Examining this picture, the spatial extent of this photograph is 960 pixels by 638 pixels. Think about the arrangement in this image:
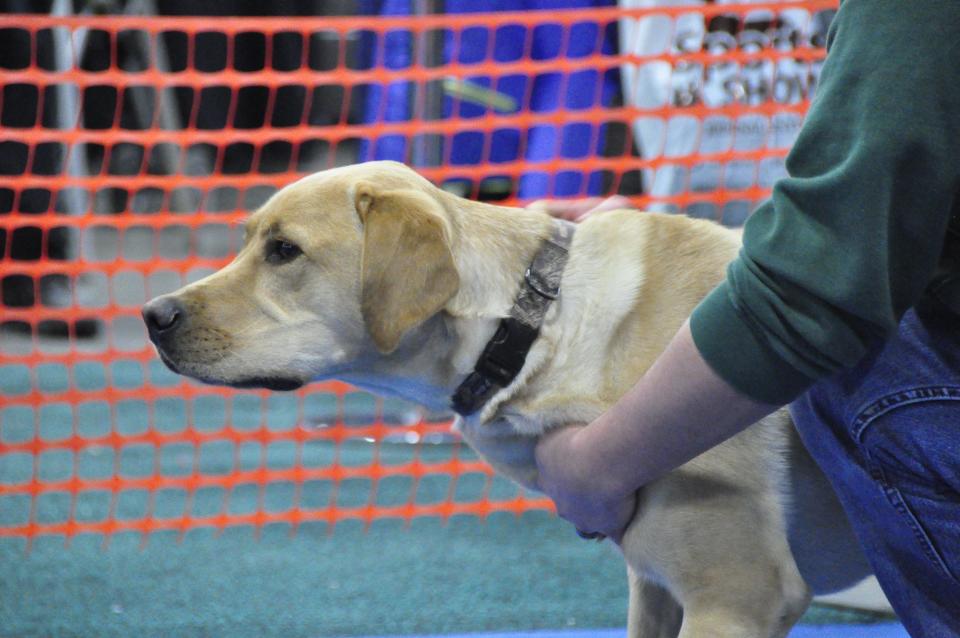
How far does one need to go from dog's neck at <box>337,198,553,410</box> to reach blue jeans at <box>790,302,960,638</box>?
0.59 m

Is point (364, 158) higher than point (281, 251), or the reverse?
point (281, 251)

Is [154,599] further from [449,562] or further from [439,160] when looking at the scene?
[439,160]

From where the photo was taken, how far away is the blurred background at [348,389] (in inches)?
121

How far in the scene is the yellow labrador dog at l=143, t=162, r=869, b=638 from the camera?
189cm

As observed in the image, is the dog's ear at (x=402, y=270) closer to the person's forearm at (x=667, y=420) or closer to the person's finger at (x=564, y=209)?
the person's forearm at (x=667, y=420)

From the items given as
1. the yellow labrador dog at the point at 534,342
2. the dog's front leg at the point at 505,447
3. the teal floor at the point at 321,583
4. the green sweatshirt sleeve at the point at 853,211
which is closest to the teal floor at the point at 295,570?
the teal floor at the point at 321,583

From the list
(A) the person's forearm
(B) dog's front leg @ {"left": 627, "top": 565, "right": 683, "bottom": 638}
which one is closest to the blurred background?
(B) dog's front leg @ {"left": 627, "top": 565, "right": 683, "bottom": 638}

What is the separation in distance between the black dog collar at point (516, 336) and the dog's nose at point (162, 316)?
515 mm

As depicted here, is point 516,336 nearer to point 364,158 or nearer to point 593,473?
point 593,473

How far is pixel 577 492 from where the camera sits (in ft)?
5.85

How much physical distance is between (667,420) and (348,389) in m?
4.01

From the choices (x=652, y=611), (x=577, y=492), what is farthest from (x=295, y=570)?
(x=577, y=492)

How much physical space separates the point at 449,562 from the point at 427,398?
135 centimetres

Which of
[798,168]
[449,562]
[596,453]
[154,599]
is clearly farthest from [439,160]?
[798,168]
